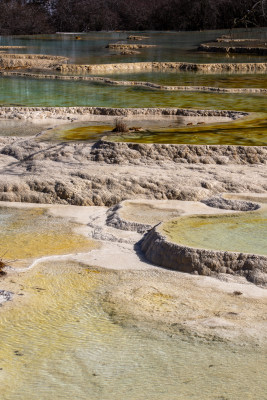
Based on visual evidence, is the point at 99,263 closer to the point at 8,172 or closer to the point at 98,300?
the point at 98,300

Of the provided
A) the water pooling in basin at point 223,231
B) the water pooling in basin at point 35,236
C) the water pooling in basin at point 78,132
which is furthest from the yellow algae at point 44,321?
the water pooling in basin at point 78,132

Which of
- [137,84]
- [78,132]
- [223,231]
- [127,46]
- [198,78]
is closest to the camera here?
[223,231]

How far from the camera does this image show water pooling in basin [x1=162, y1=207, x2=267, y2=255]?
4816 millimetres

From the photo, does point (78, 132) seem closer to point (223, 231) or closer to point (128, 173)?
point (128, 173)

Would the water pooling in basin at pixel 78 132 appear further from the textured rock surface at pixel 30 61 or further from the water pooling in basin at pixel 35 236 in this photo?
the textured rock surface at pixel 30 61

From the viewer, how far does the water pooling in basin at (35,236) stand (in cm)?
536

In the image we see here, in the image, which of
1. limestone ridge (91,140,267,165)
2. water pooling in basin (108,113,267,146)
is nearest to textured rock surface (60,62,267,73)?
water pooling in basin (108,113,267,146)

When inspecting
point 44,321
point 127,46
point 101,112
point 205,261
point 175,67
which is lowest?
point 44,321

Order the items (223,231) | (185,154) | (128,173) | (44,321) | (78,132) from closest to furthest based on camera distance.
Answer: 1. (44,321)
2. (223,231)
3. (128,173)
4. (185,154)
5. (78,132)

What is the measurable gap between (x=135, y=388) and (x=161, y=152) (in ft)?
14.6

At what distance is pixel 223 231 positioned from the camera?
16.9ft

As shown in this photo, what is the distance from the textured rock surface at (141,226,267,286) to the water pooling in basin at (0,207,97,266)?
0.68 metres

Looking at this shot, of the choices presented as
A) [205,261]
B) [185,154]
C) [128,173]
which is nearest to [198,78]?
[185,154]

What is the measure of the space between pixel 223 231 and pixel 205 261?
541 mm
